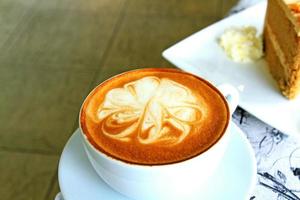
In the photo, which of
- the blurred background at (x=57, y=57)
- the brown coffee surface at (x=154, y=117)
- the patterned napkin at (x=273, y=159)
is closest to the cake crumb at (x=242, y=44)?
the patterned napkin at (x=273, y=159)

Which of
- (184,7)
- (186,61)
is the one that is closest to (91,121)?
(186,61)

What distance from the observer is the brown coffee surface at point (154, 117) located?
1.48ft

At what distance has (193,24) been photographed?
1519 millimetres

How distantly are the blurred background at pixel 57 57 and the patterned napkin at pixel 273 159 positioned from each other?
0.49 meters

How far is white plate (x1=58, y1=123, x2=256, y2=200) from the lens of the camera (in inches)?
19.1

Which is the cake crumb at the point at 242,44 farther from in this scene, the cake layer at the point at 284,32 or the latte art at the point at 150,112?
the latte art at the point at 150,112

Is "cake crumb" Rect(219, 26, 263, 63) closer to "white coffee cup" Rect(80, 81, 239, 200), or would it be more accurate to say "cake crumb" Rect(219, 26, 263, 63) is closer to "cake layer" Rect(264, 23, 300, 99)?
"cake layer" Rect(264, 23, 300, 99)

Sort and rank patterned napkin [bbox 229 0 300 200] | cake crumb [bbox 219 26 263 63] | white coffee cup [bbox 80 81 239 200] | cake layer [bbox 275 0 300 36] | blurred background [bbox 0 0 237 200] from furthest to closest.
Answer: blurred background [bbox 0 0 237 200] < cake crumb [bbox 219 26 263 63] < cake layer [bbox 275 0 300 36] < patterned napkin [bbox 229 0 300 200] < white coffee cup [bbox 80 81 239 200]

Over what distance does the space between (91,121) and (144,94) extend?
74 mm

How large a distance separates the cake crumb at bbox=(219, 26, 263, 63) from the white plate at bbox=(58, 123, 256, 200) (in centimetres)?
26

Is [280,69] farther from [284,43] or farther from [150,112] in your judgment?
[150,112]

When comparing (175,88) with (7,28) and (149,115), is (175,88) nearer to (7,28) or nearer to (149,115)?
(149,115)

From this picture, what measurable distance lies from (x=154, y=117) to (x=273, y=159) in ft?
0.70

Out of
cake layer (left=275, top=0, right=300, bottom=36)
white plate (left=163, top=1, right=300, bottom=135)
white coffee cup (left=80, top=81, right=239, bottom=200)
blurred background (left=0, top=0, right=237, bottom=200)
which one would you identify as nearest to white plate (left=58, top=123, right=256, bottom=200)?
white coffee cup (left=80, top=81, right=239, bottom=200)
